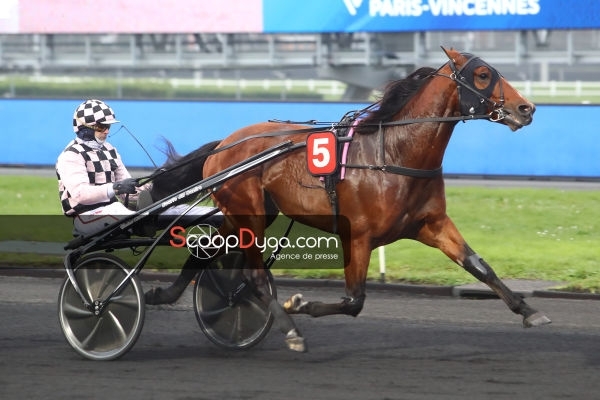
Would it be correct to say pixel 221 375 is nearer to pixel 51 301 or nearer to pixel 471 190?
pixel 51 301

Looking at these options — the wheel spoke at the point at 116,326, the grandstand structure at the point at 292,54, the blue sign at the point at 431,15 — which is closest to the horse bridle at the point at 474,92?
the wheel spoke at the point at 116,326

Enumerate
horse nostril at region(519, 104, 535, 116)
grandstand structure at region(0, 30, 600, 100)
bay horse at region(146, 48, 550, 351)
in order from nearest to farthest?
horse nostril at region(519, 104, 535, 116), bay horse at region(146, 48, 550, 351), grandstand structure at region(0, 30, 600, 100)

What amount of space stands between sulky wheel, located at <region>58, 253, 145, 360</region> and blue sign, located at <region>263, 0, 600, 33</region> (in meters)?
13.1

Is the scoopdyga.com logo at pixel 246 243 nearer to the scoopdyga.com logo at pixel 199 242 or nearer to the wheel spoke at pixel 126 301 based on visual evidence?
the scoopdyga.com logo at pixel 199 242

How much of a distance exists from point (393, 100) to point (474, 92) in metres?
0.55

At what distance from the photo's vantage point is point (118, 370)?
6258 mm

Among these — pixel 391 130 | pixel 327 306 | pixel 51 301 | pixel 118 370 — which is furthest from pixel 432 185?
pixel 51 301

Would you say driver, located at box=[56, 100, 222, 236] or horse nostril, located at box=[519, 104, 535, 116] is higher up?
horse nostril, located at box=[519, 104, 535, 116]

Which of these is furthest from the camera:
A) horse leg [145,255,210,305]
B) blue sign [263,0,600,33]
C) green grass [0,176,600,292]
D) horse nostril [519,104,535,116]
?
blue sign [263,0,600,33]

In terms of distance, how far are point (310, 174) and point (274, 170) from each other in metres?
0.33

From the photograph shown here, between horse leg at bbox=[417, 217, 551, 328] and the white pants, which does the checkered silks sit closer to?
the white pants

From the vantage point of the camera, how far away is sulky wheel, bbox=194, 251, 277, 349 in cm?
688

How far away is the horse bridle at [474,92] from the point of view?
625 cm

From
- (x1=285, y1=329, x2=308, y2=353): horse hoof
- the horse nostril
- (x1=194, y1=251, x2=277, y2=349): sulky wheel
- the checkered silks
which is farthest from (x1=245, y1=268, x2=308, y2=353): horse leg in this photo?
the horse nostril
